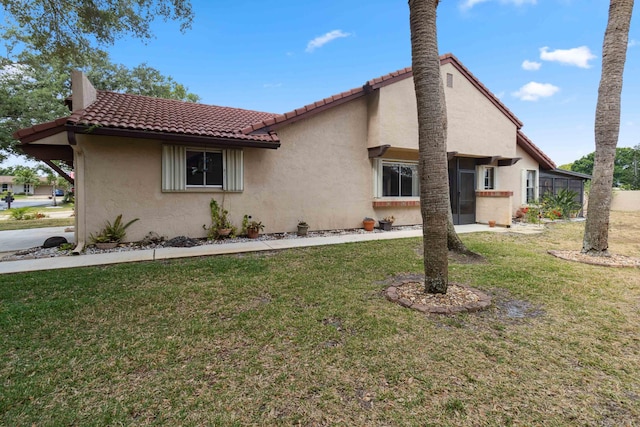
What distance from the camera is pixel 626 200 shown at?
2362 cm

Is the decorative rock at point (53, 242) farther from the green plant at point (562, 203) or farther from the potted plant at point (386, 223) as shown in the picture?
the green plant at point (562, 203)

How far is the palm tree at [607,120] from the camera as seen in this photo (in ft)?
22.6

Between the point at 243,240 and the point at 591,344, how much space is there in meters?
8.08

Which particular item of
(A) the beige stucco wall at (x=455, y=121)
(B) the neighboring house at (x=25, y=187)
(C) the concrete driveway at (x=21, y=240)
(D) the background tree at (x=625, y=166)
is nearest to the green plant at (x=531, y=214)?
(A) the beige stucco wall at (x=455, y=121)

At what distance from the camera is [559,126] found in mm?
23500

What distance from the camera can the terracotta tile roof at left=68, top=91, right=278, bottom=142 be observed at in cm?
782

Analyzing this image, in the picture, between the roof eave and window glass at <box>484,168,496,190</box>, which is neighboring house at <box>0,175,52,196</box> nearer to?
the roof eave

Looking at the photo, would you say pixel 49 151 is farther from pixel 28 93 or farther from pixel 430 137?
pixel 28 93

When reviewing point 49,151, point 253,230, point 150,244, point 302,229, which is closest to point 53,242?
point 150,244

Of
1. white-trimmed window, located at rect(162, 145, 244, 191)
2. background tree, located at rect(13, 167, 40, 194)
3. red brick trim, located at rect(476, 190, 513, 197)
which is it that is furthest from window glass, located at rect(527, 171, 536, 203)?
background tree, located at rect(13, 167, 40, 194)

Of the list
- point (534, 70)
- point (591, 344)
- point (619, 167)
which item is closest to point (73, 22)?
point (591, 344)

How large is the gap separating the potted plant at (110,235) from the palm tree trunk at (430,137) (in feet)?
26.0

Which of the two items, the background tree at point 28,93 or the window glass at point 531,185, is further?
the background tree at point 28,93

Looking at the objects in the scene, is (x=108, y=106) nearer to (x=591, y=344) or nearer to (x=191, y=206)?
(x=191, y=206)
